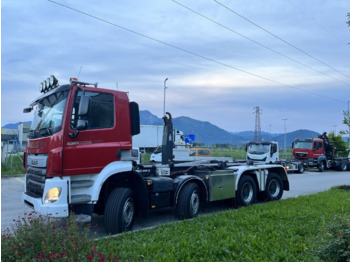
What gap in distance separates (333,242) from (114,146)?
13.0ft

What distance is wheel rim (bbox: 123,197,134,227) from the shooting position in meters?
6.46

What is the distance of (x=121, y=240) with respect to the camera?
18.2ft

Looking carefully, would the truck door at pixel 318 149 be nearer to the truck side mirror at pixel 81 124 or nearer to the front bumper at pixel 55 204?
the truck side mirror at pixel 81 124

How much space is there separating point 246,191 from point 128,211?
4.36 meters

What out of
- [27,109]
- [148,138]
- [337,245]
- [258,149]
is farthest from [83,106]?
[148,138]

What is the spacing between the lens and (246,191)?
977 cm

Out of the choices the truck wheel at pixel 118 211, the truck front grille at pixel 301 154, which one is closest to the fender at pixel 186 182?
the truck wheel at pixel 118 211

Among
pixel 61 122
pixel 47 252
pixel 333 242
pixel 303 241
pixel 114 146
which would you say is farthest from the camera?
pixel 114 146

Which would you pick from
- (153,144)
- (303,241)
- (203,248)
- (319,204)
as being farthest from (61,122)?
(153,144)

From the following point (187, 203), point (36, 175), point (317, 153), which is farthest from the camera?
point (317, 153)

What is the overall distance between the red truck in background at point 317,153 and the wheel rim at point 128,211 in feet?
73.7

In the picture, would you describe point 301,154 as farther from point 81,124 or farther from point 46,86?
point 81,124

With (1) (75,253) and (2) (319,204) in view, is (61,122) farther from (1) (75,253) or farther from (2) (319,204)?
(2) (319,204)

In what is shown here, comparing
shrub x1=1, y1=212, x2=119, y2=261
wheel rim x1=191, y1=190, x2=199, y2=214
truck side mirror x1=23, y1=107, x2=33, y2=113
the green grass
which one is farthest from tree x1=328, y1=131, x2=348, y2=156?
shrub x1=1, y1=212, x2=119, y2=261
